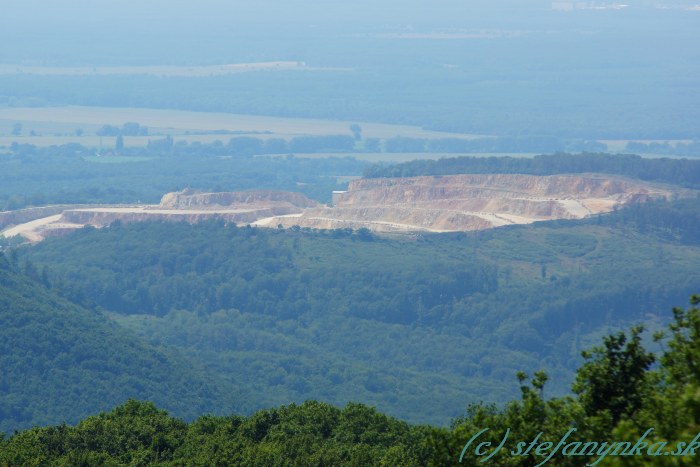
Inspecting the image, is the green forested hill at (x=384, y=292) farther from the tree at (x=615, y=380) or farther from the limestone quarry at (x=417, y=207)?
the tree at (x=615, y=380)

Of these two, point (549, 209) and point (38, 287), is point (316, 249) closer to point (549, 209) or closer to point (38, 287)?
point (549, 209)

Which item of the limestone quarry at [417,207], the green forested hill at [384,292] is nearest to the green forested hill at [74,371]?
the green forested hill at [384,292]

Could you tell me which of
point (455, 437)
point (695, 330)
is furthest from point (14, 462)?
point (695, 330)

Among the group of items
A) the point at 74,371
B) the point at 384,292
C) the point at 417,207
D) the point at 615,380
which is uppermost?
the point at 615,380

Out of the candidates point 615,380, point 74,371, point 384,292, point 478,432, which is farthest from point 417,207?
point 478,432

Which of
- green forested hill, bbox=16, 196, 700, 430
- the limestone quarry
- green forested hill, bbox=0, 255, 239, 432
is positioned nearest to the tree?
green forested hill, bbox=0, 255, 239, 432

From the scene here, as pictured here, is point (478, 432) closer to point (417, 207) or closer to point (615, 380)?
point (615, 380)
